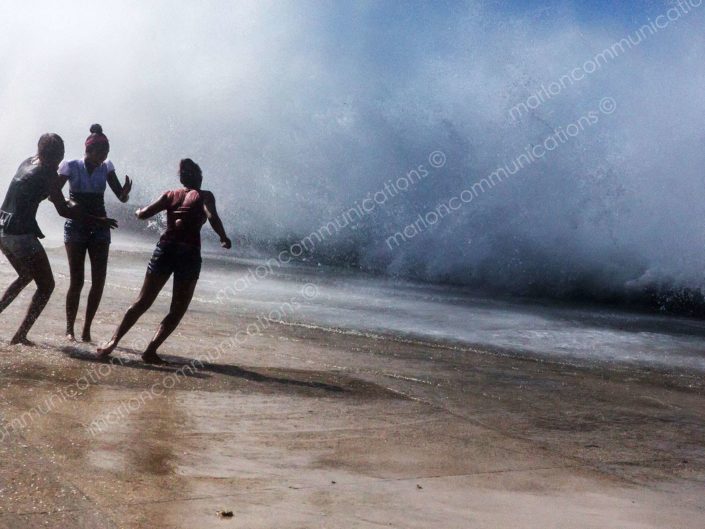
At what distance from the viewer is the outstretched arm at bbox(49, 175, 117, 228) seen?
766 centimetres

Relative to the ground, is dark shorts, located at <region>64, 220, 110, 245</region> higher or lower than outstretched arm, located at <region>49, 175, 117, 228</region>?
lower

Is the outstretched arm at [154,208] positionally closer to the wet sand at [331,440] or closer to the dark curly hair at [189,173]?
the dark curly hair at [189,173]

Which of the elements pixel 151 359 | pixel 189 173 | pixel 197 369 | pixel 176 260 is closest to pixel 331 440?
pixel 197 369

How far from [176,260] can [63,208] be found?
1.01 meters

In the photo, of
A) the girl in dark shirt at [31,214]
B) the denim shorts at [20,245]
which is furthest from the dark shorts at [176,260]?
the denim shorts at [20,245]

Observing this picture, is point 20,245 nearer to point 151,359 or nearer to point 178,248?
point 178,248

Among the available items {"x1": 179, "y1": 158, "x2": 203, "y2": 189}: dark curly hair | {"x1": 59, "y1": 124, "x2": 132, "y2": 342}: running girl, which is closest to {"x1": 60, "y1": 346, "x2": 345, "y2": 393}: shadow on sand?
{"x1": 59, "y1": 124, "x2": 132, "y2": 342}: running girl

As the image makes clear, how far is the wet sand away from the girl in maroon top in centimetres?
30

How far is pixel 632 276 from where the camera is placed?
20359 millimetres

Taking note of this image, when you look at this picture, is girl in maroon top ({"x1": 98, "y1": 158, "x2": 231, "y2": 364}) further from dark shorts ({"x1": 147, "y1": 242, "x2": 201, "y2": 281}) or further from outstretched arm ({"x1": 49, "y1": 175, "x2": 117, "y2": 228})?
outstretched arm ({"x1": 49, "y1": 175, "x2": 117, "y2": 228})

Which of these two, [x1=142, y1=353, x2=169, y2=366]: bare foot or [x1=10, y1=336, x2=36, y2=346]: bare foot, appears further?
[x1=10, y1=336, x2=36, y2=346]: bare foot

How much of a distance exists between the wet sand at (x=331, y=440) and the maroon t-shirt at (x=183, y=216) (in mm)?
956

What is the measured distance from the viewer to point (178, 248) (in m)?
7.49

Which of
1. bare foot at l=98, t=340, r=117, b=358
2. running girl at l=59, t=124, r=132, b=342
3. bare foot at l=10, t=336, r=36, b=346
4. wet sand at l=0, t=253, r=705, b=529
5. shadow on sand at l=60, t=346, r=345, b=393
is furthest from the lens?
running girl at l=59, t=124, r=132, b=342
